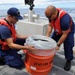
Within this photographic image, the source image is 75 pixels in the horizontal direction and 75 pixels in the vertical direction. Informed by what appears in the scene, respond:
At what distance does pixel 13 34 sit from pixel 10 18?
9.5 inches

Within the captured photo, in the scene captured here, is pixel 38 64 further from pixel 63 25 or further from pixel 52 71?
pixel 63 25

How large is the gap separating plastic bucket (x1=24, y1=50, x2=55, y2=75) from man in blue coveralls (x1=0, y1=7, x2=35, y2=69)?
0.42 ft

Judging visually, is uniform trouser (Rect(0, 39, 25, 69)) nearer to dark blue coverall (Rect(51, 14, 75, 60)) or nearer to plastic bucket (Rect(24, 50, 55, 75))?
plastic bucket (Rect(24, 50, 55, 75))

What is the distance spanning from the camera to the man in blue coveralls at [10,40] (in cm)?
204

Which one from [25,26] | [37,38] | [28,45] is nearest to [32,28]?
[25,26]

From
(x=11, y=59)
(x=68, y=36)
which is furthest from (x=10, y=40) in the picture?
(x=68, y=36)

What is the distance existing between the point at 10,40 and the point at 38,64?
0.46m

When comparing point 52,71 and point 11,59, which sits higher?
point 11,59

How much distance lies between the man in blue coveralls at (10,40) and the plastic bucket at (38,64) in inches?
5.1

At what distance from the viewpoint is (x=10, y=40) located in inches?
80.5

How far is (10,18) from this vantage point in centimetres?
210

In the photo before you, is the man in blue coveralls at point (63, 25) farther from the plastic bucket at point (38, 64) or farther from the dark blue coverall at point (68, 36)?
the plastic bucket at point (38, 64)

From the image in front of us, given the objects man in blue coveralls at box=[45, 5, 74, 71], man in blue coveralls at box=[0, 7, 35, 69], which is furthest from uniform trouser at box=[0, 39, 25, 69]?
man in blue coveralls at box=[45, 5, 74, 71]

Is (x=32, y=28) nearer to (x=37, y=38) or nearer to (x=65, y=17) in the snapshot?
(x=37, y=38)
